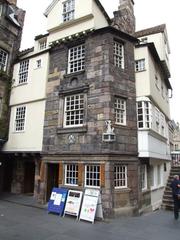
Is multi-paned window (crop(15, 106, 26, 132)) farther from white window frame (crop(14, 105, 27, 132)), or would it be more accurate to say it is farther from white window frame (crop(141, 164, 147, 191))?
white window frame (crop(141, 164, 147, 191))

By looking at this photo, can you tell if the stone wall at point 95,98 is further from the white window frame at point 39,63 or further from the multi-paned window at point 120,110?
the white window frame at point 39,63

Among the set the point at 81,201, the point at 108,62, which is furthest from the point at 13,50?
the point at 81,201

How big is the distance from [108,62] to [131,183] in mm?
6354

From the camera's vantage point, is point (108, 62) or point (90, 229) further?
point (108, 62)

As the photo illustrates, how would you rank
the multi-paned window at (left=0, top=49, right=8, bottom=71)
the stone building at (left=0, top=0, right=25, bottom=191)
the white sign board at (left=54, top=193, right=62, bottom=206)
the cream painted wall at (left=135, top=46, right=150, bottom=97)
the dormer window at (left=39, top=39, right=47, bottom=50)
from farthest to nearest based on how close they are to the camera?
the dormer window at (left=39, top=39, right=47, bottom=50), the multi-paned window at (left=0, top=49, right=8, bottom=71), the stone building at (left=0, top=0, right=25, bottom=191), the cream painted wall at (left=135, top=46, right=150, bottom=97), the white sign board at (left=54, top=193, right=62, bottom=206)

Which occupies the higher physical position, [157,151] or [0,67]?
[0,67]

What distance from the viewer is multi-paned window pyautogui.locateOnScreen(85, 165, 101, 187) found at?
34.8 ft

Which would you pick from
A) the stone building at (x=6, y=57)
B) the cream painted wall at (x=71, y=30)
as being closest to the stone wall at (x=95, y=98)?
the cream painted wall at (x=71, y=30)

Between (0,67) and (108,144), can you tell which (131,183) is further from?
(0,67)

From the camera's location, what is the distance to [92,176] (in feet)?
35.3

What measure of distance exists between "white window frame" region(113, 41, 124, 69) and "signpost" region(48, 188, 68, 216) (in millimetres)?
7352

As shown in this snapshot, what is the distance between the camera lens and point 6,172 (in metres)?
15.9

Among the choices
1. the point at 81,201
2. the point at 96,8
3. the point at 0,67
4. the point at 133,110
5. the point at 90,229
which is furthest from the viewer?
the point at 0,67

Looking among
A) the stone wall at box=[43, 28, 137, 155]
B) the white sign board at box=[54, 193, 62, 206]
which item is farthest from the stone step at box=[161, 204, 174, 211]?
the white sign board at box=[54, 193, 62, 206]
